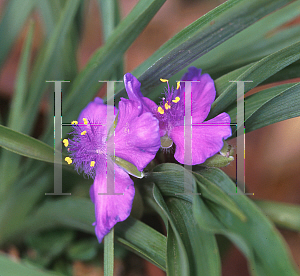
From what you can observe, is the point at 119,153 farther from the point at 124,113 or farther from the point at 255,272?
the point at 255,272

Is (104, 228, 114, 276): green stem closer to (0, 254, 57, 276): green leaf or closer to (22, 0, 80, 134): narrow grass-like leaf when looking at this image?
(0, 254, 57, 276): green leaf

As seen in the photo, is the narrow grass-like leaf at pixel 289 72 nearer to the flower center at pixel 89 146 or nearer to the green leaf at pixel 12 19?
the flower center at pixel 89 146

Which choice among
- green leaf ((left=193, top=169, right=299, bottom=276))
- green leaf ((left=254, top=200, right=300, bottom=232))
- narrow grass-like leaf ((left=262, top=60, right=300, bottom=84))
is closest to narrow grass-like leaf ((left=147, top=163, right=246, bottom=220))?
green leaf ((left=193, top=169, right=299, bottom=276))

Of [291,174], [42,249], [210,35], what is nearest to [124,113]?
[210,35]

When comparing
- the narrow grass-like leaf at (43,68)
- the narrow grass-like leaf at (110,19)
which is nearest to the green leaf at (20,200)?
the narrow grass-like leaf at (43,68)

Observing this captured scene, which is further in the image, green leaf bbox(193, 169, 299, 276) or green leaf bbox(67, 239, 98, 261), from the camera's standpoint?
green leaf bbox(67, 239, 98, 261)

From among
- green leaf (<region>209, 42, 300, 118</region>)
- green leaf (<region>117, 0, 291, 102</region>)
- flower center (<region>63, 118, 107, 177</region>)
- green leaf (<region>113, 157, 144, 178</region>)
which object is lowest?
green leaf (<region>113, 157, 144, 178</region>)

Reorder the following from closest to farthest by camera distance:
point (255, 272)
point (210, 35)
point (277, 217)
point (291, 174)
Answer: point (255, 272) → point (210, 35) → point (277, 217) → point (291, 174)
